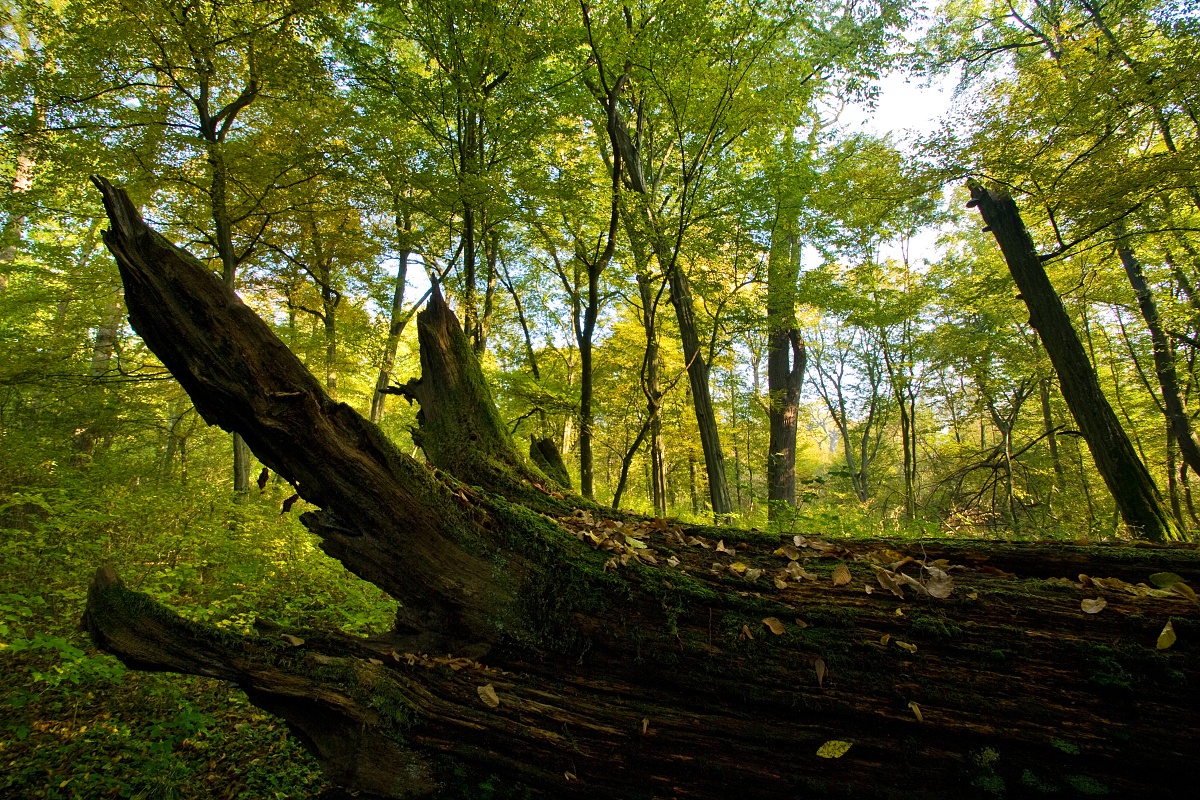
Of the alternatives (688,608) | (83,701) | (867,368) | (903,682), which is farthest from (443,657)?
(867,368)

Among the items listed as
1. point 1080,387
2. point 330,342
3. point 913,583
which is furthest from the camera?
point 330,342

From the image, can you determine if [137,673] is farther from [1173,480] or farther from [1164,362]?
[1164,362]

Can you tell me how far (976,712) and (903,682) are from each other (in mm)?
204

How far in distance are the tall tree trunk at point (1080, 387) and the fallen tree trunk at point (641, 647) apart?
18.1 feet

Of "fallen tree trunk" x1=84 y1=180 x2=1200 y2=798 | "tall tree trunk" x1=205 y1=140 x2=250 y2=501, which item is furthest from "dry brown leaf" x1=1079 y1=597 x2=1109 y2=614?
"tall tree trunk" x1=205 y1=140 x2=250 y2=501

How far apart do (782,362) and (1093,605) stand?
1061 cm

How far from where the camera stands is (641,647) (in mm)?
2016

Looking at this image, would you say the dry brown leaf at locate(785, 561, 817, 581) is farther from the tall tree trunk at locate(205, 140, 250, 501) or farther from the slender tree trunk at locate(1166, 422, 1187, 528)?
the slender tree trunk at locate(1166, 422, 1187, 528)

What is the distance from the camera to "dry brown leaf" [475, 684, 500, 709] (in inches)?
74.7

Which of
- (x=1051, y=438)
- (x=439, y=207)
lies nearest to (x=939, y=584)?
(x=439, y=207)

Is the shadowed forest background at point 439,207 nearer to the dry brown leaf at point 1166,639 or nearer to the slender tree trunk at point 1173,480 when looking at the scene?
the slender tree trunk at point 1173,480

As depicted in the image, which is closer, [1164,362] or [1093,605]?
[1093,605]

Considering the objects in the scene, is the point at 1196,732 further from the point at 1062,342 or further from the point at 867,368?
the point at 867,368

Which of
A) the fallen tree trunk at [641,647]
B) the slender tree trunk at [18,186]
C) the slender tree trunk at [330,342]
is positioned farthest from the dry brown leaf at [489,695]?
the slender tree trunk at [18,186]
